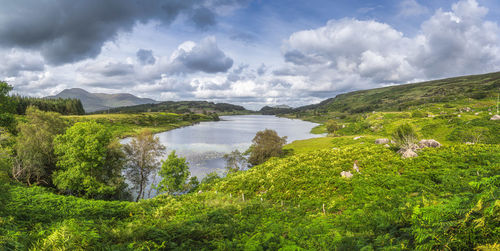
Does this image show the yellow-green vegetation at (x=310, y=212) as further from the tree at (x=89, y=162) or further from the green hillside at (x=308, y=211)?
the tree at (x=89, y=162)

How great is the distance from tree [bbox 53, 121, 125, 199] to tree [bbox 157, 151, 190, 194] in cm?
662

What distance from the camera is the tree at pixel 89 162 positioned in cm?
3012

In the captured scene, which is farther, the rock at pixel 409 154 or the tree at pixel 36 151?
the tree at pixel 36 151

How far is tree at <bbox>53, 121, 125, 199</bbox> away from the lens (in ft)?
98.8

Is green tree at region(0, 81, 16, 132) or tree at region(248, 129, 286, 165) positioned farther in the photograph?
tree at region(248, 129, 286, 165)

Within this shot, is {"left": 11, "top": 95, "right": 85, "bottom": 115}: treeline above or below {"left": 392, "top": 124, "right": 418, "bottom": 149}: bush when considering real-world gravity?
above

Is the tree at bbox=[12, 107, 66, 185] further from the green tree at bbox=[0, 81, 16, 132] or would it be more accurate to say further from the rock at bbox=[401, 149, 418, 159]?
the rock at bbox=[401, 149, 418, 159]

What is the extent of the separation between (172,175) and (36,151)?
2137 cm

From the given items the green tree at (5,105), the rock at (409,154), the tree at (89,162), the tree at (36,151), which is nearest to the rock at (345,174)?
the rock at (409,154)

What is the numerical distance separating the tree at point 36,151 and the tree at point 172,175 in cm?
1810

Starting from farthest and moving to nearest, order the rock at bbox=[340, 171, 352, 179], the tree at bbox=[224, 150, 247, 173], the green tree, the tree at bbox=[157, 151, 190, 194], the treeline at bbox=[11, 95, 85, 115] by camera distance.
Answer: the treeline at bbox=[11, 95, 85, 115], the tree at bbox=[224, 150, 247, 173], the tree at bbox=[157, 151, 190, 194], the rock at bbox=[340, 171, 352, 179], the green tree

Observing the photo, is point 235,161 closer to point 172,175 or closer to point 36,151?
point 172,175

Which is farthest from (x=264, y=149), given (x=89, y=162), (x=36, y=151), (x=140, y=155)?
(x=36, y=151)

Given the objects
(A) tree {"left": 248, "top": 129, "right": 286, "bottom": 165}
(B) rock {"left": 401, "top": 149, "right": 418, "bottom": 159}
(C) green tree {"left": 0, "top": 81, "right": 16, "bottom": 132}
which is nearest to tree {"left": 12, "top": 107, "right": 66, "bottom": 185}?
(C) green tree {"left": 0, "top": 81, "right": 16, "bottom": 132}
